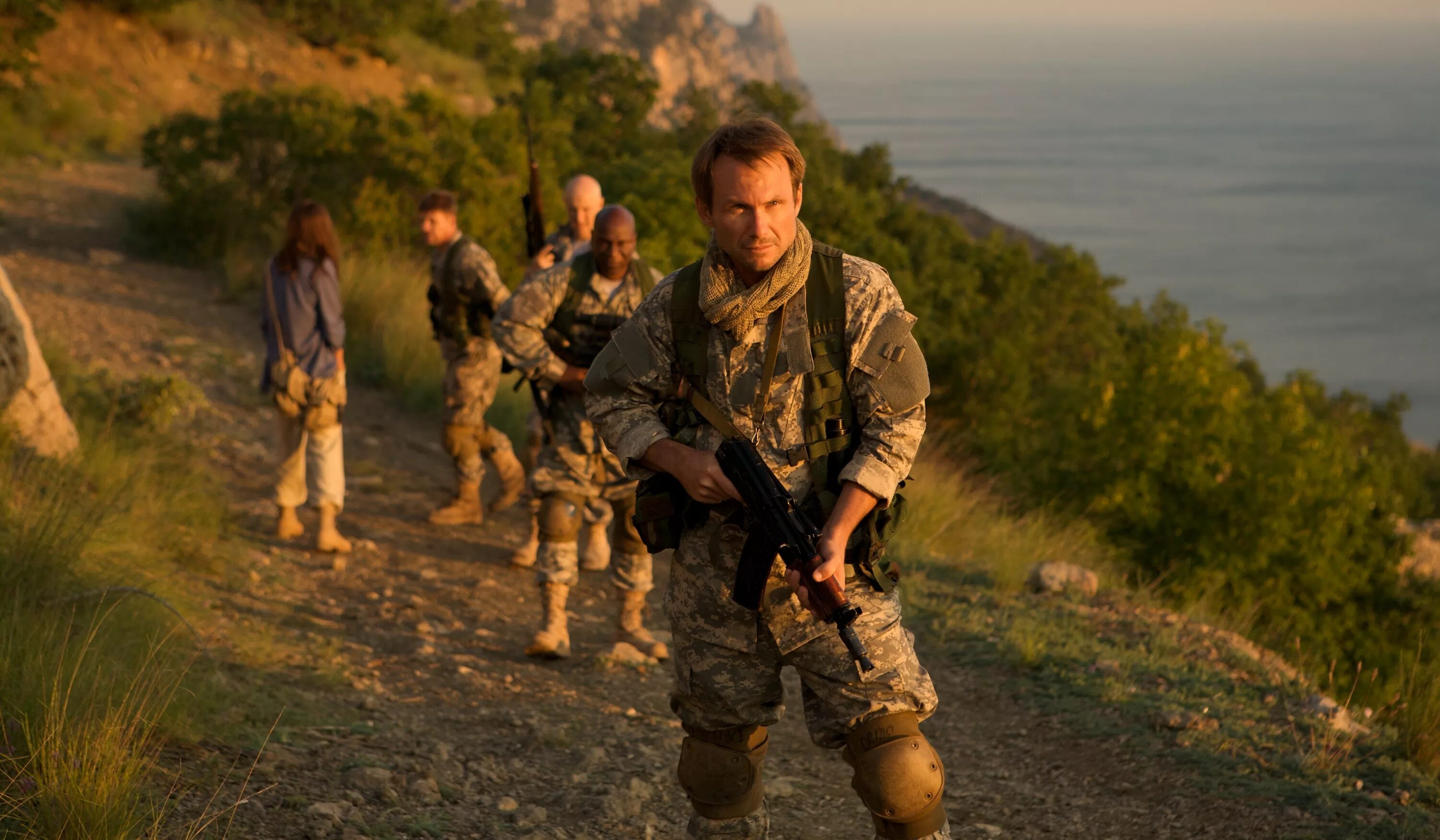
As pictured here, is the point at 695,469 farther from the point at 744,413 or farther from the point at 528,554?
the point at 528,554

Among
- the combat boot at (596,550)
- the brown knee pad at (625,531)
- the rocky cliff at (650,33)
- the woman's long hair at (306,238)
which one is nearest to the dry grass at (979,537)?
the combat boot at (596,550)

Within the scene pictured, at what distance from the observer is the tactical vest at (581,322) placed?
18.1ft

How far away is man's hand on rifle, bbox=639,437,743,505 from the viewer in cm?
276

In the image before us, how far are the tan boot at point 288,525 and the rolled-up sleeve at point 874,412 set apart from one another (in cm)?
517

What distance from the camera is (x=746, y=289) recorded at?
2.88 metres

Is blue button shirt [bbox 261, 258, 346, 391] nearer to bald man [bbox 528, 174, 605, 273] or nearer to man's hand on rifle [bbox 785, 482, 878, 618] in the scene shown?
bald man [bbox 528, 174, 605, 273]

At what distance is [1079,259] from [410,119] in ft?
46.7

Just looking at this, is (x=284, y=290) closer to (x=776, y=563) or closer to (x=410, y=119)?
(x=776, y=563)

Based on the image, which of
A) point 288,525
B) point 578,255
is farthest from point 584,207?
point 288,525

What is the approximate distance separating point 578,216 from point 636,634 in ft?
6.82

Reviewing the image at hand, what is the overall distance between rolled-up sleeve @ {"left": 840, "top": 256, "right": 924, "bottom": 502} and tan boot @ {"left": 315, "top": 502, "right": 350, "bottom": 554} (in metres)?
4.85

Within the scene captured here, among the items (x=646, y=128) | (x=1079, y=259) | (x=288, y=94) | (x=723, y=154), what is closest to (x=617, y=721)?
(x=723, y=154)

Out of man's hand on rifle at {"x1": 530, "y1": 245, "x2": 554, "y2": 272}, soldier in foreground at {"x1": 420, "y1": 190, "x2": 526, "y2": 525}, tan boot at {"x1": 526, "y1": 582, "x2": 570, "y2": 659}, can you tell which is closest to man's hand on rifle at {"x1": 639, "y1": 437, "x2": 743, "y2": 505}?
tan boot at {"x1": 526, "y1": 582, "x2": 570, "y2": 659}

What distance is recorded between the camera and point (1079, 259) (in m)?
23.5
